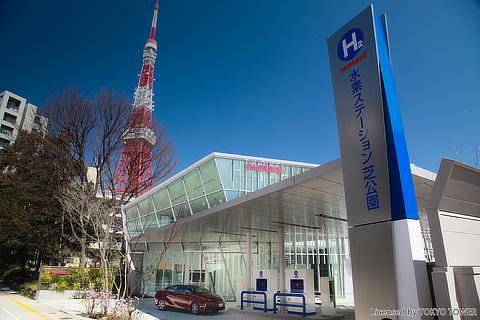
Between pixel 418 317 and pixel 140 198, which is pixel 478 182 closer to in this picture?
pixel 418 317

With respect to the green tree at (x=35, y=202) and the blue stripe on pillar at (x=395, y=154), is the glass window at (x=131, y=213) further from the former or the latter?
the blue stripe on pillar at (x=395, y=154)

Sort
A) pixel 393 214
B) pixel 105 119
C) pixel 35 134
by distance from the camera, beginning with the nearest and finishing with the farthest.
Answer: pixel 393 214 < pixel 105 119 < pixel 35 134

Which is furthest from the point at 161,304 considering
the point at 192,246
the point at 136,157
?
the point at 136,157

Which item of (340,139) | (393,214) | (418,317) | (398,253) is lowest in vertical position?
(418,317)

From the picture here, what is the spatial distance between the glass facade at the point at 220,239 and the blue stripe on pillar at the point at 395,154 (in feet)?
35.5

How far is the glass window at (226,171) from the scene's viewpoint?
749 inches

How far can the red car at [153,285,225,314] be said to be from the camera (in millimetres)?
15148

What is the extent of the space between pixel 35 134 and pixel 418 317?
31.0 m

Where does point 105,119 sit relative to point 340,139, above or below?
above

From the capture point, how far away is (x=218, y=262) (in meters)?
24.4

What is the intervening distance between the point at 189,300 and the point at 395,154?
12.6 metres

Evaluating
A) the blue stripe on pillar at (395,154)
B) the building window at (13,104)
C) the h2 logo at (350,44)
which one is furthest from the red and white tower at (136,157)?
the building window at (13,104)

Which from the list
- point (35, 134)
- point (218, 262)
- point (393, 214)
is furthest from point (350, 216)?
point (35, 134)

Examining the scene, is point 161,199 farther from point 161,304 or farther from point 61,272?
point 161,304
